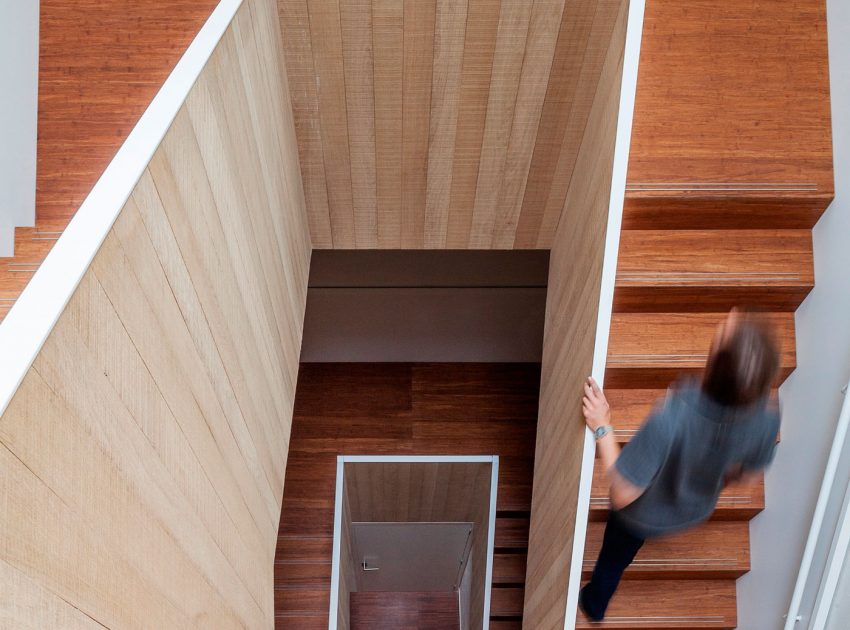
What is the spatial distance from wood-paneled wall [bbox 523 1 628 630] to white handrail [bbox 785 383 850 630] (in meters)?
0.69

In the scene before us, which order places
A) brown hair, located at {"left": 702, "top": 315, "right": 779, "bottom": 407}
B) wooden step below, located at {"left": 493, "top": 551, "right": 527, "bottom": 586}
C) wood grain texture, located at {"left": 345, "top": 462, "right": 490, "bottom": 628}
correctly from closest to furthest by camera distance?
brown hair, located at {"left": 702, "top": 315, "right": 779, "bottom": 407} < wooden step below, located at {"left": 493, "top": 551, "right": 527, "bottom": 586} < wood grain texture, located at {"left": 345, "top": 462, "right": 490, "bottom": 628}

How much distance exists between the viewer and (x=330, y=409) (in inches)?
220

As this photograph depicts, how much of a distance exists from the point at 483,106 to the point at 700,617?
2.25 meters

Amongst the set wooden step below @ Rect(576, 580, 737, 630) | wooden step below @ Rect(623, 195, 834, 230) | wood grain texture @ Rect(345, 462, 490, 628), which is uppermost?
wooden step below @ Rect(623, 195, 834, 230)

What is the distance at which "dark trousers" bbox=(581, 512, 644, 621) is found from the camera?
2721 millimetres

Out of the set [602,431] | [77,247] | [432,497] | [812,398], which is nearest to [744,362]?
[602,431]

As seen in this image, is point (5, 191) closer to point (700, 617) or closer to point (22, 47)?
point (22, 47)

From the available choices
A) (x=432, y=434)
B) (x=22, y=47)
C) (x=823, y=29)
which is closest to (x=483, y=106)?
(x=823, y=29)

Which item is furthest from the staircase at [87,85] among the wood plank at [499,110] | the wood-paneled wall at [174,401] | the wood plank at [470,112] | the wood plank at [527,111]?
the wood plank at [527,111]

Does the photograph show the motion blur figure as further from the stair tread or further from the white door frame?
the white door frame

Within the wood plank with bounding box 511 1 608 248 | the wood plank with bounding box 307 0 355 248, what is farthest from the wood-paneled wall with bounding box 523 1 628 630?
the wood plank with bounding box 307 0 355 248

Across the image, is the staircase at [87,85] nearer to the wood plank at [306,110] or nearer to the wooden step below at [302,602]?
the wood plank at [306,110]

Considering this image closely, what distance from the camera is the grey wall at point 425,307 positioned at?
545 cm

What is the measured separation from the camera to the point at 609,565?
9.24 feet
